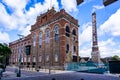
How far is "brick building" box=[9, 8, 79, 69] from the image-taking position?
36688 millimetres

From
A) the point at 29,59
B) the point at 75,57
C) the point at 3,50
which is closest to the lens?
the point at 3,50

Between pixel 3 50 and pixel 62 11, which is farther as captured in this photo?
pixel 62 11

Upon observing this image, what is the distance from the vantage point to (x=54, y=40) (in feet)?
128

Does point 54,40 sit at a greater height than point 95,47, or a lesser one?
greater

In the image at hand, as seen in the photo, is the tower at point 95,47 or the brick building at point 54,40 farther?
the tower at point 95,47

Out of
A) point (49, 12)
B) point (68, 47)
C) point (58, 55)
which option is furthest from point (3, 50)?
point (49, 12)

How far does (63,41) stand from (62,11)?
7.92m

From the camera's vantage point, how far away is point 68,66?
114ft

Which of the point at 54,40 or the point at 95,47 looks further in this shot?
the point at 95,47

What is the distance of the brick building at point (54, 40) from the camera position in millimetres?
36688

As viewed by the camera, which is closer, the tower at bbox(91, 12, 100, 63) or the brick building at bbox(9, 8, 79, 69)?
the brick building at bbox(9, 8, 79, 69)

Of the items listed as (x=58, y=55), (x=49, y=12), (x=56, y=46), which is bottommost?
(x=58, y=55)

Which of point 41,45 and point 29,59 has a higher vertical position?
point 41,45

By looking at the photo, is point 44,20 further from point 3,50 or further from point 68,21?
point 3,50
